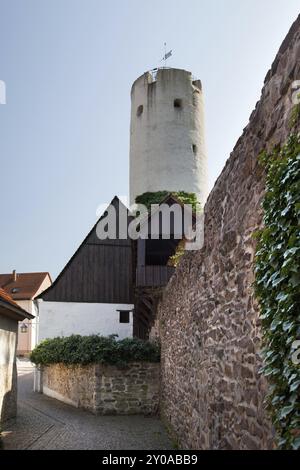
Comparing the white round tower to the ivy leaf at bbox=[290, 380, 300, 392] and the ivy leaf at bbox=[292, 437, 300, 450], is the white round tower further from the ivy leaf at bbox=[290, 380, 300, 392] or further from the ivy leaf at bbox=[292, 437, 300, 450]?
the ivy leaf at bbox=[292, 437, 300, 450]

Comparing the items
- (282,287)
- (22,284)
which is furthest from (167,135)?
(282,287)

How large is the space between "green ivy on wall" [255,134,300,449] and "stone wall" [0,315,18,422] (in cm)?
785

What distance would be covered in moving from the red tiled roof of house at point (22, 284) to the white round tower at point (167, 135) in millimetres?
16166

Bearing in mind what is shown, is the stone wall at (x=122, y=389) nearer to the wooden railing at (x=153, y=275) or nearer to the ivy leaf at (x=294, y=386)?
the wooden railing at (x=153, y=275)

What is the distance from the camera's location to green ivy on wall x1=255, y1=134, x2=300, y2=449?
2.80 meters

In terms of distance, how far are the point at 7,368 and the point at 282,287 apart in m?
8.77

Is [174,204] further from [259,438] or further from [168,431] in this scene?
[259,438]

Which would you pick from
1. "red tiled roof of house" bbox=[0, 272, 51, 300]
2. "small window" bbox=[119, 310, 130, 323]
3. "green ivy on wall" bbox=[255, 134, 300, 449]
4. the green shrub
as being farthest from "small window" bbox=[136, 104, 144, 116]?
"green ivy on wall" bbox=[255, 134, 300, 449]

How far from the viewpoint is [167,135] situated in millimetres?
27453

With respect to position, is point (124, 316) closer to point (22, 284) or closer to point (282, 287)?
point (282, 287)

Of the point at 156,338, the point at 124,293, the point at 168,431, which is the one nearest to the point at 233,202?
the point at 168,431

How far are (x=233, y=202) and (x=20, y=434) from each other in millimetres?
7424

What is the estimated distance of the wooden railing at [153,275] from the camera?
14.4m

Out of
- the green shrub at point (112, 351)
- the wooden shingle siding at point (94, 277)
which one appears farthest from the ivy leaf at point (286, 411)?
the wooden shingle siding at point (94, 277)
